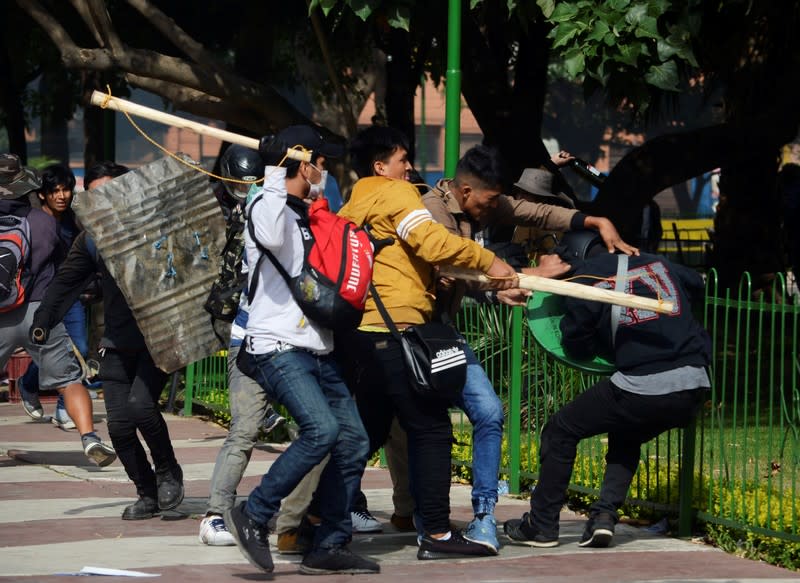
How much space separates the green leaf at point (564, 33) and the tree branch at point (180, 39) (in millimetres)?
3862

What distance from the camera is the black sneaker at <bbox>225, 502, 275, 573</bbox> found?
20.0 feet

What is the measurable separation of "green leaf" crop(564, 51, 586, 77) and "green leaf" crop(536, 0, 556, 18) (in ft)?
1.30

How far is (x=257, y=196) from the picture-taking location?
6.12 m

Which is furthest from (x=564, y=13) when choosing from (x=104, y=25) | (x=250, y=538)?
(x=250, y=538)

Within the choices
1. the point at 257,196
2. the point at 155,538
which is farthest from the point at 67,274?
the point at 257,196

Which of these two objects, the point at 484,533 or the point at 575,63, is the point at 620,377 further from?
the point at 575,63

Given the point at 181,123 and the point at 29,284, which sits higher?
the point at 181,123

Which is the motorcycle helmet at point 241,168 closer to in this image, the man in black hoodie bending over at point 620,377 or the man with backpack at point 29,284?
the man in black hoodie bending over at point 620,377

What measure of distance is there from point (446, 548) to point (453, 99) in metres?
3.37

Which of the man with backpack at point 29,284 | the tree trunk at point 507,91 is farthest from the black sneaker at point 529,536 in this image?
the tree trunk at point 507,91

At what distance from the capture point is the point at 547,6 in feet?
34.7

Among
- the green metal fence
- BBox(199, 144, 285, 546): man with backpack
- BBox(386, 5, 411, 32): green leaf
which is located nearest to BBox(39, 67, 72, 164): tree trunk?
BBox(386, 5, 411, 32): green leaf

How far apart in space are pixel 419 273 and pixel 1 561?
85.7 inches

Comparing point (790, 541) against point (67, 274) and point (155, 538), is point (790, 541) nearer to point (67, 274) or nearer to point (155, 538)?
point (155, 538)
